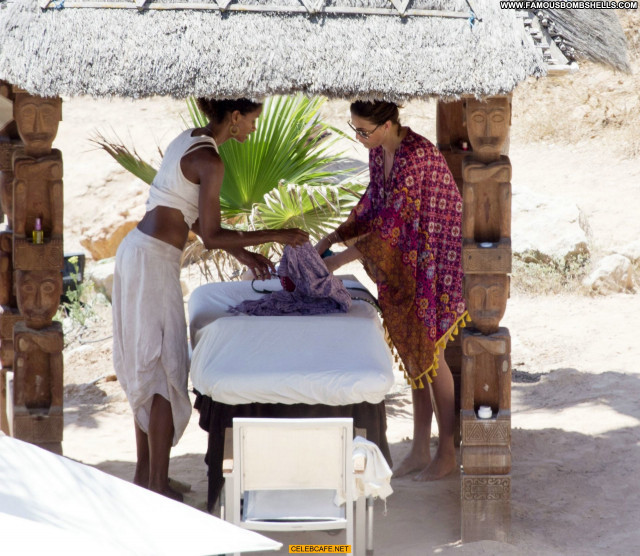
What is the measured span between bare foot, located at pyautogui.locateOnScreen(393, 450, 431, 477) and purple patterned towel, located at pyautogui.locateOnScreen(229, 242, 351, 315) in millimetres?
1081

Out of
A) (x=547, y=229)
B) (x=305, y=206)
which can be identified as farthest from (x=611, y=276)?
(x=305, y=206)

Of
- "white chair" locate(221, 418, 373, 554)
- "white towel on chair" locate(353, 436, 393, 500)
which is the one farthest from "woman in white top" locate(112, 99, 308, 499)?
"white towel on chair" locate(353, 436, 393, 500)

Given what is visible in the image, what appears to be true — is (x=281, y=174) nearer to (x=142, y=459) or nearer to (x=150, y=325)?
(x=150, y=325)

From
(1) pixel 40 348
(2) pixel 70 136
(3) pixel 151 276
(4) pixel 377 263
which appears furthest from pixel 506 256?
(2) pixel 70 136

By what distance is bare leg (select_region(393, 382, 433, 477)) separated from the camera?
211 inches

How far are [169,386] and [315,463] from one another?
1.13 m

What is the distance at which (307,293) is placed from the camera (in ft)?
16.2

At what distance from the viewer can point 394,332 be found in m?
5.15

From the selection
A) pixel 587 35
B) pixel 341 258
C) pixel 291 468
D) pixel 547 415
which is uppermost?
pixel 587 35

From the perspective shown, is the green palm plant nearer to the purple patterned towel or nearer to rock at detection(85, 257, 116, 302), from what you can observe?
the purple patterned towel

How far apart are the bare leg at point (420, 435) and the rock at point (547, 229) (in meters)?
4.33

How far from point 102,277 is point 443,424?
5.83 m

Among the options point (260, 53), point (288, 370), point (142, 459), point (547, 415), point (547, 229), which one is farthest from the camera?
point (547, 229)

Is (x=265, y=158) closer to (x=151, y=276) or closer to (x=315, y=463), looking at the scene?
(x=151, y=276)
